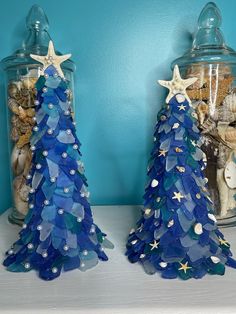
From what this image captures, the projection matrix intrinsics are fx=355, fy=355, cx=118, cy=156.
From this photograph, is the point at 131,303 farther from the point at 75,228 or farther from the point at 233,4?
the point at 233,4

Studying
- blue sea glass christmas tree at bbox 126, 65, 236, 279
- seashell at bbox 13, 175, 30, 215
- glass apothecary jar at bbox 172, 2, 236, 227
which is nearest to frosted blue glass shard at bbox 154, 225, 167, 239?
blue sea glass christmas tree at bbox 126, 65, 236, 279

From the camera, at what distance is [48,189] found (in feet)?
1.65

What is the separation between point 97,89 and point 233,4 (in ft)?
1.22

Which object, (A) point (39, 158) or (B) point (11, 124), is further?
(B) point (11, 124)

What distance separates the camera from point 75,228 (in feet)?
1.67

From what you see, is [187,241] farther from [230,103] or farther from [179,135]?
[230,103]

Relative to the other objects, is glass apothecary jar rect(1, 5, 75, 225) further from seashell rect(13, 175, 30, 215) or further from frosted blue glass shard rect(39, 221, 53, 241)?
frosted blue glass shard rect(39, 221, 53, 241)

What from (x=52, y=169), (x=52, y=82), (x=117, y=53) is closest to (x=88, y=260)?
(x=52, y=169)

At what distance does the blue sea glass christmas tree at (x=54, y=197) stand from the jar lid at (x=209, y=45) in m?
0.29

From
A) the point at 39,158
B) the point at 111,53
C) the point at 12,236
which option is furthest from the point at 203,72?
the point at 12,236

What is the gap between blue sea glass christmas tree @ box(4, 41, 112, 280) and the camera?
50 cm

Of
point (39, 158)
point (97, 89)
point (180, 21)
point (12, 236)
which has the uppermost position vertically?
point (180, 21)

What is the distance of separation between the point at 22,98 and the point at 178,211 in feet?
1.26

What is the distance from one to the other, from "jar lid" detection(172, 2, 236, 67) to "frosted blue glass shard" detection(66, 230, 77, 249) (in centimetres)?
40
